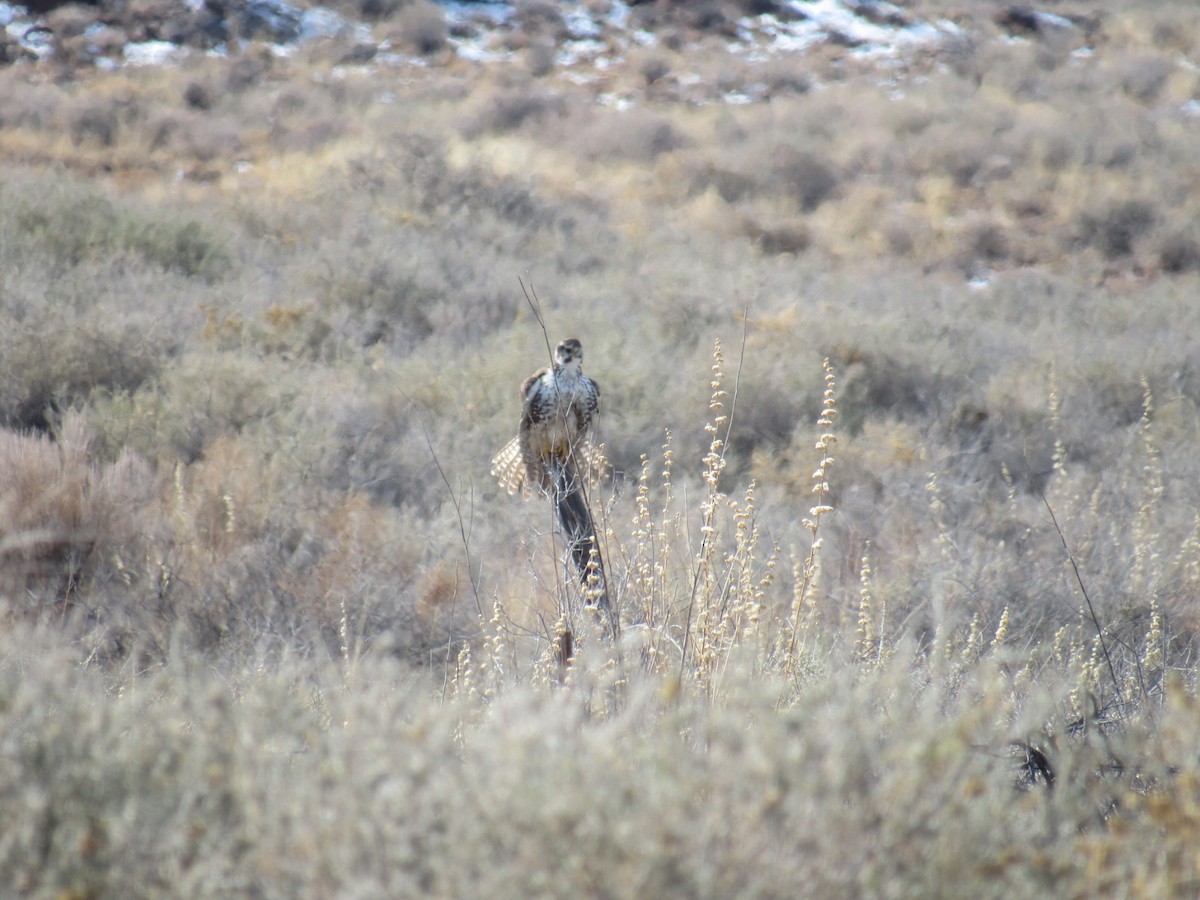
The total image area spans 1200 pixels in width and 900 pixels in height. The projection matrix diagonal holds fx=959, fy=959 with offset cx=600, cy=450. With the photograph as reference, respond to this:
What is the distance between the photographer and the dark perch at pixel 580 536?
291cm

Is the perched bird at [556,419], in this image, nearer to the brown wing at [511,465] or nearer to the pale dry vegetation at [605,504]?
the brown wing at [511,465]

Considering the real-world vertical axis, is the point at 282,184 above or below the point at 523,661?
below

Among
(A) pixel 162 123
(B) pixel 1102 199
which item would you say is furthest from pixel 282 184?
(B) pixel 1102 199

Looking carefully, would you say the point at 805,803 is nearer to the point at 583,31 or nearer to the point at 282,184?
the point at 282,184

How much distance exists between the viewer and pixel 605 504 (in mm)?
4414

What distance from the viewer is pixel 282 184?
13.1m

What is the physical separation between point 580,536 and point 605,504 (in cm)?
138

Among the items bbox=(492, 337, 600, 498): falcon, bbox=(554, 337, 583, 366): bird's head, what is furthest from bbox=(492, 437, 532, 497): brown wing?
bbox=(554, 337, 583, 366): bird's head

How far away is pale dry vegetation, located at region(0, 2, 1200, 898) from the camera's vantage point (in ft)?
5.24

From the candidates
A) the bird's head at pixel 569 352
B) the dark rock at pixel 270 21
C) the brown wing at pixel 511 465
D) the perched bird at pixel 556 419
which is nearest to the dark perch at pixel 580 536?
the perched bird at pixel 556 419

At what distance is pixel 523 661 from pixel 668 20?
27.3 metres

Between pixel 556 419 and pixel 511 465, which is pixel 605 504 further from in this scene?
pixel 556 419

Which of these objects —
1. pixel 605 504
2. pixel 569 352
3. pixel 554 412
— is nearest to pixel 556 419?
pixel 554 412

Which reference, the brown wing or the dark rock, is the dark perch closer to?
the brown wing
